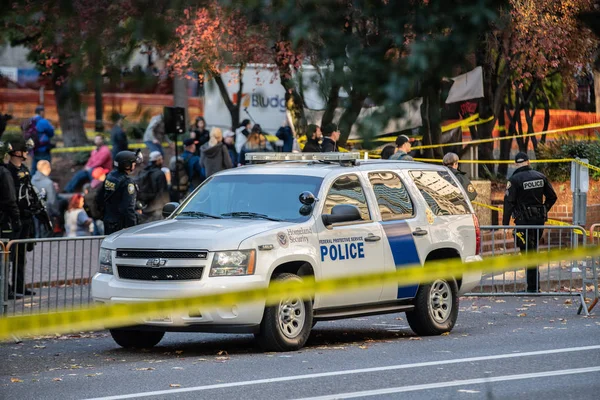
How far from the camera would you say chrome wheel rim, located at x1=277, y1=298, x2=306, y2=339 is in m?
9.85

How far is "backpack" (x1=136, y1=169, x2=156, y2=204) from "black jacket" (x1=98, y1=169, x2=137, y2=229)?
144 inches

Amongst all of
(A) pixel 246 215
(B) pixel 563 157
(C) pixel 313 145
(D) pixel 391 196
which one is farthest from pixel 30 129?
(B) pixel 563 157

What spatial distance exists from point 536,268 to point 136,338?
6633 millimetres

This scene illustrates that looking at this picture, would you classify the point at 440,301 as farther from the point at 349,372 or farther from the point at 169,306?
the point at 169,306

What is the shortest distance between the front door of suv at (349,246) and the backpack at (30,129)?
7.55m

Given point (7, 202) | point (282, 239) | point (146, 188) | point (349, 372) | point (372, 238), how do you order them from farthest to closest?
1. point (146, 188)
2. point (7, 202)
3. point (372, 238)
4. point (282, 239)
5. point (349, 372)

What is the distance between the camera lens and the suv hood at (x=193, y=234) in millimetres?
9562

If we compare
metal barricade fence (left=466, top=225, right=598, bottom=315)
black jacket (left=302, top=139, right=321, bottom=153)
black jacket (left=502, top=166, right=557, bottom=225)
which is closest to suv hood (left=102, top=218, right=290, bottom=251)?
black jacket (left=302, top=139, right=321, bottom=153)

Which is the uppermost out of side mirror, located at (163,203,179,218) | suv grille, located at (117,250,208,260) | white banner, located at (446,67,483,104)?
white banner, located at (446,67,483,104)

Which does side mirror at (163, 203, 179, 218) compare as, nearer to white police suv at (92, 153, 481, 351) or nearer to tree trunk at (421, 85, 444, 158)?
white police suv at (92, 153, 481, 351)

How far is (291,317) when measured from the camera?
32.6 feet

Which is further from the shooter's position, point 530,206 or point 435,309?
point 530,206

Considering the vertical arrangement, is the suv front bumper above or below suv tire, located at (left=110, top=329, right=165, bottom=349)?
above

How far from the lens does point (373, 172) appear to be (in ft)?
36.4
